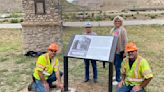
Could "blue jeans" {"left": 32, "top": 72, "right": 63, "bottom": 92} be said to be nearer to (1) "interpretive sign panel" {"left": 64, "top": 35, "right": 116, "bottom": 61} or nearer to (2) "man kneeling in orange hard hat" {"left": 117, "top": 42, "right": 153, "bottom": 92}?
(1) "interpretive sign panel" {"left": 64, "top": 35, "right": 116, "bottom": 61}

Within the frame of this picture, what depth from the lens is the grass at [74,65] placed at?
8344mm

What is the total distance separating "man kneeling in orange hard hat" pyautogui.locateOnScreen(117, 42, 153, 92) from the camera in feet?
19.8

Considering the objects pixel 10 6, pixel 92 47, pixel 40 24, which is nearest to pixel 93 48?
pixel 92 47

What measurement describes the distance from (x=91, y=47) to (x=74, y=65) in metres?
3.11

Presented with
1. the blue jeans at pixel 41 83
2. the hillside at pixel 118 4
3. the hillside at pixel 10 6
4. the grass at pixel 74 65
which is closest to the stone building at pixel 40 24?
the grass at pixel 74 65

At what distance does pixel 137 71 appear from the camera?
6.20m

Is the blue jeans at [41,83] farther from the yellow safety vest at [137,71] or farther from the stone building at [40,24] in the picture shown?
the stone building at [40,24]

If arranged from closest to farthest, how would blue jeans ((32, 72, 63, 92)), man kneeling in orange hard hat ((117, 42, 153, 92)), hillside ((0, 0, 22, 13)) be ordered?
man kneeling in orange hard hat ((117, 42, 153, 92)) < blue jeans ((32, 72, 63, 92)) < hillside ((0, 0, 22, 13))

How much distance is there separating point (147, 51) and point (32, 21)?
419 centimetres

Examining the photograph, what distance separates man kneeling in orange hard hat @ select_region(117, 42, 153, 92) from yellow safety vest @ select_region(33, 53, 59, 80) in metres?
1.41

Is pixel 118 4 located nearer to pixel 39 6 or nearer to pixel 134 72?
pixel 39 6

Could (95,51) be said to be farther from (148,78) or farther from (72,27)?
(72,27)

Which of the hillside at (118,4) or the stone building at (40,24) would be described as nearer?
the stone building at (40,24)

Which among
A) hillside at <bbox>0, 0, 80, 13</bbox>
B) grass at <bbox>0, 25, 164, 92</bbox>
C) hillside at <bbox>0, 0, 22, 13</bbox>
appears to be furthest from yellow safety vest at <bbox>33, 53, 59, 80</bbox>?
hillside at <bbox>0, 0, 22, 13</bbox>
